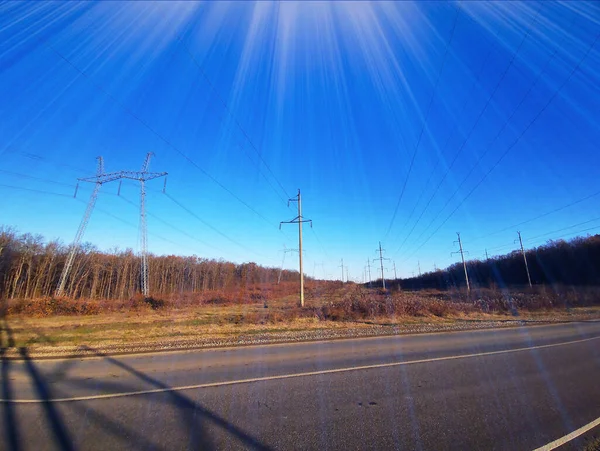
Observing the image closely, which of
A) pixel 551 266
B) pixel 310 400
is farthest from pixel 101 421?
pixel 551 266

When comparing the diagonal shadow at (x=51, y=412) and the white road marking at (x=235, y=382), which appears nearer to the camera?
the diagonal shadow at (x=51, y=412)

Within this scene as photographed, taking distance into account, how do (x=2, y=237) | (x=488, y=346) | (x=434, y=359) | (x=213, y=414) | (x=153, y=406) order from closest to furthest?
(x=213, y=414) → (x=153, y=406) → (x=434, y=359) → (x=488, y=346) → (x=2, y=237)

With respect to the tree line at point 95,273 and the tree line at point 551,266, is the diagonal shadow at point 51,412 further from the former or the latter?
the tree line at point 551,266

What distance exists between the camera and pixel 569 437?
3818mm

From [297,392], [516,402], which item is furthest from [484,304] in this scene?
[297,392]

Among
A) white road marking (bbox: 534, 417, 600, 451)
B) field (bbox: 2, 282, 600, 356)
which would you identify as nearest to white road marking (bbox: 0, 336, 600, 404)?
white road marking (bbox: 534, 417, 600, 451)

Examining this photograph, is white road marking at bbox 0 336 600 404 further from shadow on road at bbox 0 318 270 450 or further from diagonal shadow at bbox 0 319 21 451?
diagonal shadow at bbox 0 319 21 451

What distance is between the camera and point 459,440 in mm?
3809

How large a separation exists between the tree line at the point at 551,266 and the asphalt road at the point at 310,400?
44.8m

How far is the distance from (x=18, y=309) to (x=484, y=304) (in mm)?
44794

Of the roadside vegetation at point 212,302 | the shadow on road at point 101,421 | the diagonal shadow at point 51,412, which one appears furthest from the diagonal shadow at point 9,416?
the roadside vegetation at point 212,302

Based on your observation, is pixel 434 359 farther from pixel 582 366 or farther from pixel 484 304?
pixel 484 304

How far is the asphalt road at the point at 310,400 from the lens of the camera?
3988mm

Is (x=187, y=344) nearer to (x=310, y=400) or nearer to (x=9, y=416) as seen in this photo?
(x=9, y=416)
